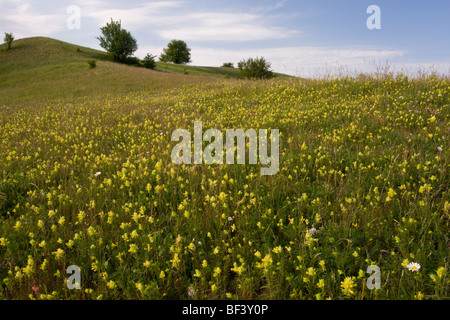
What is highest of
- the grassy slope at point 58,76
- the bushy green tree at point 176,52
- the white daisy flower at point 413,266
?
the bushy green tree at point 176,52

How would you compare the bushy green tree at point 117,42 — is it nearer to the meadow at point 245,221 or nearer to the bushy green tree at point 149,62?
the bushy green tree at point 149,62

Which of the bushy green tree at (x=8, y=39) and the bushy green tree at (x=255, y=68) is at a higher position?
the bushy green tree at (x=8, y=39)

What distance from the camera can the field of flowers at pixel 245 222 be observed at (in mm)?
2557

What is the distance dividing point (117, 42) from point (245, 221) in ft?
191

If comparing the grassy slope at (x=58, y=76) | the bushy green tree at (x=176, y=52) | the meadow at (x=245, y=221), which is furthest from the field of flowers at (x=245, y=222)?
the bushy green tree at (x=176, y=52)

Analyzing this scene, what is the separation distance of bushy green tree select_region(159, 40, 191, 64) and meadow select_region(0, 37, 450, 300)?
→ 81.2 metres

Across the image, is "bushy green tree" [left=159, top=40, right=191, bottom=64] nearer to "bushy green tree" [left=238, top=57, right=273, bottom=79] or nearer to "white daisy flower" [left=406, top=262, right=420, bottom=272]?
"bushy green tree" [left=238, top=57, right=273, bottom=79]

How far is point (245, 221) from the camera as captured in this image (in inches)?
132

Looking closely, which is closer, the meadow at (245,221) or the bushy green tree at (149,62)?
the meadow at (245,221)

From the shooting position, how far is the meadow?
2.56 meters

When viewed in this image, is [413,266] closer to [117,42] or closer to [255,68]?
[255,68]

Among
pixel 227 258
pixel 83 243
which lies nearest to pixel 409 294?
pixel 227 258

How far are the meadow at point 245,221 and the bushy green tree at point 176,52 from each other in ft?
266

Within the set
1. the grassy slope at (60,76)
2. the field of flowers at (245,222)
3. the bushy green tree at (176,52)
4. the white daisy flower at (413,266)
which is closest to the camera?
the white daisy flower at (413,266)
